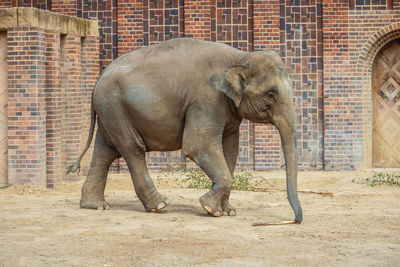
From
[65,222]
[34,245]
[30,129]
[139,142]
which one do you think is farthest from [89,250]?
[30,129]

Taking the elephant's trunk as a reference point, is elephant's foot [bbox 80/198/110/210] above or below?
below

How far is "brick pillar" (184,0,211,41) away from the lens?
46.3ft

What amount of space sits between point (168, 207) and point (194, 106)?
1549 millimetres

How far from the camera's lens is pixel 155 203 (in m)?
8.41

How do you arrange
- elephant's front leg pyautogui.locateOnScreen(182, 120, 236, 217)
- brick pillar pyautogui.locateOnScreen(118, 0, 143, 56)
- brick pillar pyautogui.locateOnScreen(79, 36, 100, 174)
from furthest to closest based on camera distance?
brick pillar pyautogui.locateOnScreen(118, 0, 143, 56) < brick pillar pyautogui.locateOnScreen(79, 36, 100, 174) < elephant's front leg pyautogui.locateOnScreen(182, 120, 236, 217)

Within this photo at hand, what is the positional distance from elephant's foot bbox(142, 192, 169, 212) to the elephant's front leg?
1.92 feet

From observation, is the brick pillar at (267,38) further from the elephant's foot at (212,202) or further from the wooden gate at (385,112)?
the elephant's foot at (212,202)

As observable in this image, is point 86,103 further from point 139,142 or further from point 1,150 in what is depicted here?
point 139,142

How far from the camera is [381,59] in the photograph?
14.5 m

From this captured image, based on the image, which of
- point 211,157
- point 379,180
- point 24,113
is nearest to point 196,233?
point 211,157

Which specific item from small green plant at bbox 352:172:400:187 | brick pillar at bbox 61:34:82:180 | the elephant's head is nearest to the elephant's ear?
the elephant's head

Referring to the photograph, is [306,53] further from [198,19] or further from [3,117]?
[3,117]

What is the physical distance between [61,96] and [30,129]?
3.96 feet

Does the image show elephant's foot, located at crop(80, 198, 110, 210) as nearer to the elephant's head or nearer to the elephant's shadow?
the elephant's shadow
